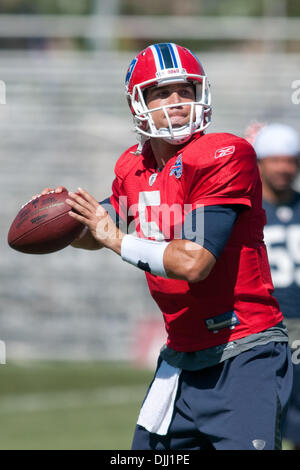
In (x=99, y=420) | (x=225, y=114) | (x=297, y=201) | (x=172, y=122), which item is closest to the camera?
(x=172, y=122)

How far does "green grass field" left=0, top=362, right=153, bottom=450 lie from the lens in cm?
612

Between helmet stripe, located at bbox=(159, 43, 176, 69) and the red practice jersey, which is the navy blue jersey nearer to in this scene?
the red practice jersey

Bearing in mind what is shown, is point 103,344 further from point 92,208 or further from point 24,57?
point 92,208

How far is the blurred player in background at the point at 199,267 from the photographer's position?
Answer: 3.17 metres

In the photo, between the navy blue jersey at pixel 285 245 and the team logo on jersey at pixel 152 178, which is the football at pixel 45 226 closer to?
the team logo on jersey at pixel 152 178

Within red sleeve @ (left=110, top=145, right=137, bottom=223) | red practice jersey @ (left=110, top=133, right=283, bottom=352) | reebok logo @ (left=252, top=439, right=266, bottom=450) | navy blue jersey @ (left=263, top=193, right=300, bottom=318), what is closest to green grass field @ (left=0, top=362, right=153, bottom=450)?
navy blue jersey @ (left=263, top=193, right=300, bottom=318)

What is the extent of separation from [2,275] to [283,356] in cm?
782

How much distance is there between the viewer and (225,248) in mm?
3297

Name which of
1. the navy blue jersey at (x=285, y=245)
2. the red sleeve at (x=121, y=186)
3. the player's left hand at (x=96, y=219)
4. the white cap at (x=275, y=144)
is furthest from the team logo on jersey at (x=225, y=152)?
the white cap at (x=275, y=144)

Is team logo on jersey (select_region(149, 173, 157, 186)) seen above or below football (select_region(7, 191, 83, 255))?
above

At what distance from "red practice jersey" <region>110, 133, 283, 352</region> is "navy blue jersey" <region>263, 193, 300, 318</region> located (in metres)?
1.94

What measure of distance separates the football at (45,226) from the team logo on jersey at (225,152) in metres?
0.71

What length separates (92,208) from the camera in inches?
132

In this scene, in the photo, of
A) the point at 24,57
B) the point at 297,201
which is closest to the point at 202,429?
the point at 297,201
